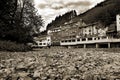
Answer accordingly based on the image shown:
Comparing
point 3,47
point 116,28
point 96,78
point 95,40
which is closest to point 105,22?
point 116,28

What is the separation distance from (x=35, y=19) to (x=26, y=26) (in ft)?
8.16

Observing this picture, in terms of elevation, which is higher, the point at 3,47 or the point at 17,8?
the point at 17,8

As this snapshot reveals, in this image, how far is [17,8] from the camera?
1029 inches

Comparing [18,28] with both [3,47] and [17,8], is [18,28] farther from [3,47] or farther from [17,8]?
[3,47]

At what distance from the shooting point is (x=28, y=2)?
27.9 meters

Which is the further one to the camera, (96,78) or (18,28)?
(18,28)

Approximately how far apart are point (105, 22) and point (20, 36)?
2222 inches

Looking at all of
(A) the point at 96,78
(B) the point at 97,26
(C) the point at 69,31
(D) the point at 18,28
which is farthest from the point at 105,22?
(A) the point at 96,78

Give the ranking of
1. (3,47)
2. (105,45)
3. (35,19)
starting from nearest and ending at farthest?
(3,47)
(35,19)
(105,45)

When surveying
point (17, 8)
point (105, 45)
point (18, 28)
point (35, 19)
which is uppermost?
point (17, 8)

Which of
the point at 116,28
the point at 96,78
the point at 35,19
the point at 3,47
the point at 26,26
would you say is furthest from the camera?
the point at 116,28

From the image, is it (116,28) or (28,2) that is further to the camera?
(116,28)

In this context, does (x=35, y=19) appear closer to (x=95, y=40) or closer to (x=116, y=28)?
(x=95, y=40)

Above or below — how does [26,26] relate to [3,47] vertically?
above
